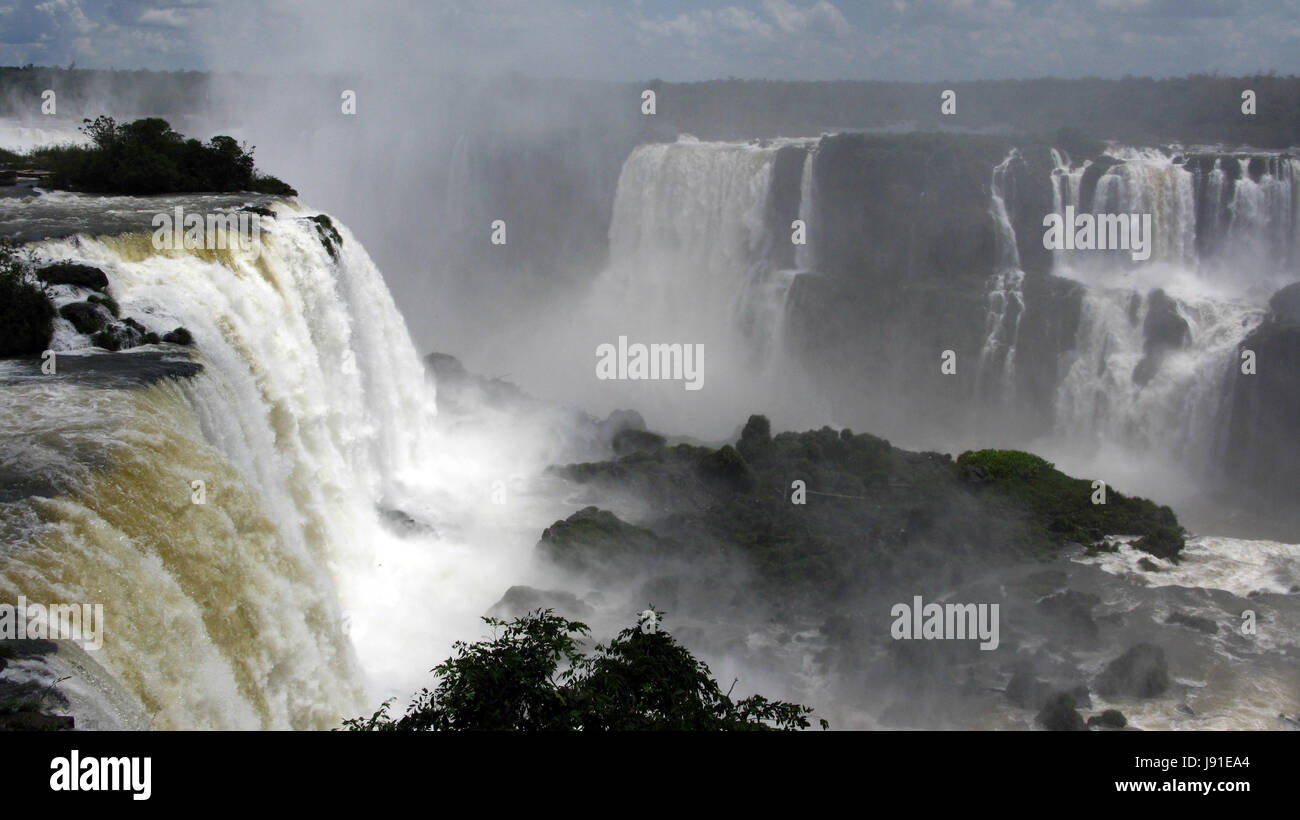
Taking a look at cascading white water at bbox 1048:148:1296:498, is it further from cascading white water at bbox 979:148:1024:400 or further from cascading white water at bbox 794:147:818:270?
cascading white water at bbox 794:147:818:270

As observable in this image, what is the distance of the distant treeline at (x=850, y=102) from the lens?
147 feet

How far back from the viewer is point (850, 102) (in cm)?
6700

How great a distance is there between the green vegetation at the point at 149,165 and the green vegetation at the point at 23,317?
1056 cm

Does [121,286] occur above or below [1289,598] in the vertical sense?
above

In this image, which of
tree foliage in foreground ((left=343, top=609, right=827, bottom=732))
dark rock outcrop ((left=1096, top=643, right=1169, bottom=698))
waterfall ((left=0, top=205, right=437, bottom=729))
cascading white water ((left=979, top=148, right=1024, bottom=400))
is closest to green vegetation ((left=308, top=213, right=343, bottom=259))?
waterfall ((left=0, top=205, right=437, bottom=729))

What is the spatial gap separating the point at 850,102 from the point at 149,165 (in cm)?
5287

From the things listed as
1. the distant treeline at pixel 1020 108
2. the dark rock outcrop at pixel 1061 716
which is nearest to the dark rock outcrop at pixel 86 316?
the dark rock outcrop at pixel 1061 716

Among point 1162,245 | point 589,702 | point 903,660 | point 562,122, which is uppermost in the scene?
point 562,122

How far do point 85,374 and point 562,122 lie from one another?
40504 mm

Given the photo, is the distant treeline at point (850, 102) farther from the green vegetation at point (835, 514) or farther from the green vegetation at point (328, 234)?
the green vegetation at point (328, 234)

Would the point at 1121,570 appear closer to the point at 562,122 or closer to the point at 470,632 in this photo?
the point at 470,632

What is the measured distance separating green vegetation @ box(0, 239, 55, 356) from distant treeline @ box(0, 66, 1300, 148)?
38.3m
